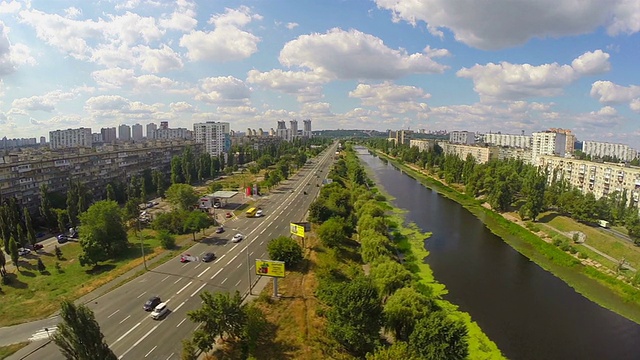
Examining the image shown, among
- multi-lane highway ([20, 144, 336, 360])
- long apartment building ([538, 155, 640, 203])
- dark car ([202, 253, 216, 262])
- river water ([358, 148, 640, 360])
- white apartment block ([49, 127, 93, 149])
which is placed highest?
white apartment block ([49, 127, 93, 149])

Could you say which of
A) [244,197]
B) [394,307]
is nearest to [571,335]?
[394,307]

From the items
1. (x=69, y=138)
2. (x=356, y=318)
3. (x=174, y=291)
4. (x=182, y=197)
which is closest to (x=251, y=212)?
(x=182, y=197)

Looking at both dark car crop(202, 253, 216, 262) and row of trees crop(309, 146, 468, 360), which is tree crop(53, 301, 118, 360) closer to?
row of trees crop(309, 146, 468, 360)

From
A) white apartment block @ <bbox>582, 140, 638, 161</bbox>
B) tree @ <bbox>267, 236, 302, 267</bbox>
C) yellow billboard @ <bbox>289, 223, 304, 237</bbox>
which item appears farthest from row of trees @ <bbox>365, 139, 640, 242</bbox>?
white apartment block @ <bbox>582, 140, 638, 161</bbox>

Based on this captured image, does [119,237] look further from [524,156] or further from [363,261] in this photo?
[524,156]

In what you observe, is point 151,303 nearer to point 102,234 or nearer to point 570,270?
point 102,234
